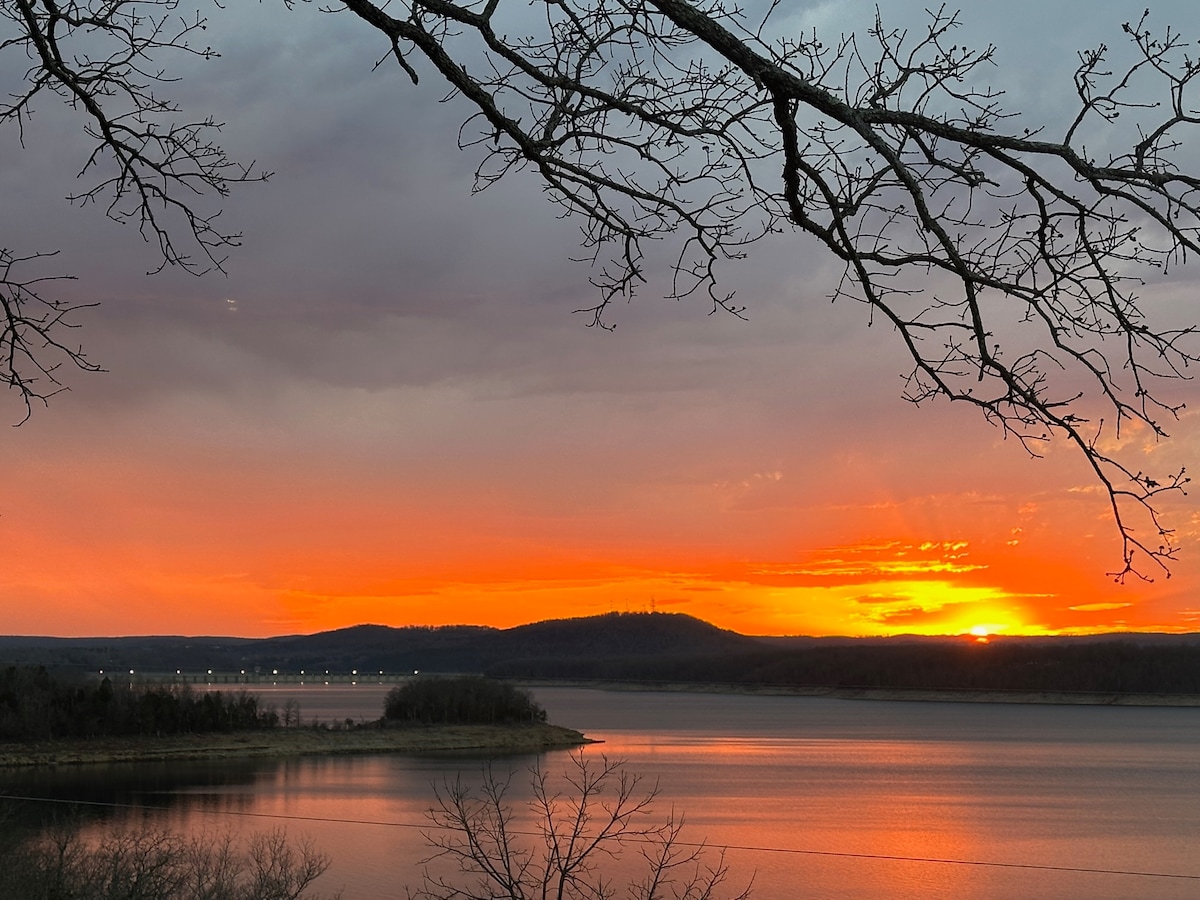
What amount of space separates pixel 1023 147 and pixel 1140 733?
12362 cm

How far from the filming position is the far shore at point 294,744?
7206cm

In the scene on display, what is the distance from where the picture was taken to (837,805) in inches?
2226

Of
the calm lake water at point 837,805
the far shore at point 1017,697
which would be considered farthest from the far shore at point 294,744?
the far shore at point 1017,697

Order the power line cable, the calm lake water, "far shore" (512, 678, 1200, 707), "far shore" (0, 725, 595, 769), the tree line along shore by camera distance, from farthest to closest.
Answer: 1. "far shore" (512, 678, 1200, 707)
2. the tree line along shore
3. "far shore" (0, 725, 595, 769)
4. the power line cable
5. the calm lake water

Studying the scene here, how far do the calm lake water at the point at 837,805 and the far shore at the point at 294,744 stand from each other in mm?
3717

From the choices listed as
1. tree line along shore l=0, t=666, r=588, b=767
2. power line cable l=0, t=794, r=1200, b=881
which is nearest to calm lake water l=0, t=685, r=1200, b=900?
power line cable l=0, t=794, r=1200, b=881

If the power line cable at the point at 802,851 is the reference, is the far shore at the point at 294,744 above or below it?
above

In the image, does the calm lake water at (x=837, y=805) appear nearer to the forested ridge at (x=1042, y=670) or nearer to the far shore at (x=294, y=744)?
the far shore at (x=294, y=744)

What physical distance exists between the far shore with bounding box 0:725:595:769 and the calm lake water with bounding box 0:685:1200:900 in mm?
3717

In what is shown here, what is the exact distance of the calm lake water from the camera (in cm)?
3694

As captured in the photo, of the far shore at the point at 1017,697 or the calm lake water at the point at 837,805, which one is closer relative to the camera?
the calm lake water at the point at 837,805

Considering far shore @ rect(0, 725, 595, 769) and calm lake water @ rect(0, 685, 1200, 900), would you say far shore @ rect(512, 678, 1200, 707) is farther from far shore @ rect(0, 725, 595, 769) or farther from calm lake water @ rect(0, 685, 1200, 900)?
far shore @ rect(0, 725, 595, 769)

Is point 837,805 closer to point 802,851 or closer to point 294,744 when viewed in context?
point 802,851

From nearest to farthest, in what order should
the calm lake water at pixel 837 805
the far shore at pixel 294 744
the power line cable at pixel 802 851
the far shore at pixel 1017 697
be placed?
1. the calm lake water at pixel 837 805
2. the power line cable at pixel 802 851
3. the far shore at pixel 294 744
4. the far shore at pixel 1017 697
